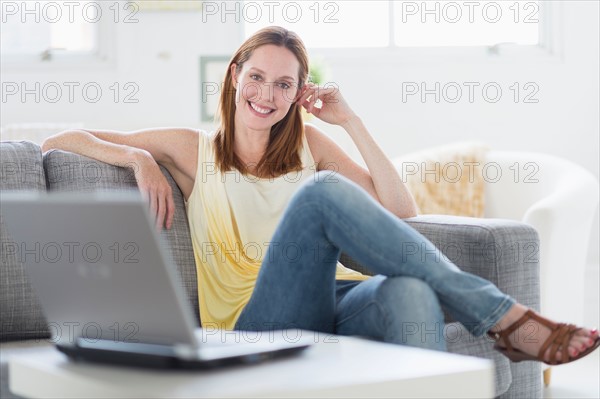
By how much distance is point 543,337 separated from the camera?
6.29 feet

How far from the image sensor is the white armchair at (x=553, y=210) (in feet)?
9.86

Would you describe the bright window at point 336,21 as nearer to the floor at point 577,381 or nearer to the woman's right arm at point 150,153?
the floor at point 577,381

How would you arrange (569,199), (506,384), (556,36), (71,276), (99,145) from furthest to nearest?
1. (556,36)
2. (569,199)
3. (99,145)
4. (506,384)
5. (71,276)

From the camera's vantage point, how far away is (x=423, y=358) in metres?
1.40

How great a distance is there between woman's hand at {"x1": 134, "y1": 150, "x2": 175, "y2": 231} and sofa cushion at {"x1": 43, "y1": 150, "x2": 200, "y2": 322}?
40 mm

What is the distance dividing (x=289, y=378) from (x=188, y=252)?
1.10 m

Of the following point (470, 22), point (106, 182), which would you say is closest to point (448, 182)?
point (470, 22)

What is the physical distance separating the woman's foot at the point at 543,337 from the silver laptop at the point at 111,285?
0.62 metres

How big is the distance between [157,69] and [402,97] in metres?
1.11

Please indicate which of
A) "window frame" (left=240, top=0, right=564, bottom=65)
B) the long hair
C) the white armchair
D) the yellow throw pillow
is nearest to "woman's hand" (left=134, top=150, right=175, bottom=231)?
the long hair

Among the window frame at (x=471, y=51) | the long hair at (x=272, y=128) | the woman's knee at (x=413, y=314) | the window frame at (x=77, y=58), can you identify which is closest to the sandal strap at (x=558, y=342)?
the woman's knee at (x=413, y=314)

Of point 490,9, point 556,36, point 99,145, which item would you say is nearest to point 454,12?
point 490,9

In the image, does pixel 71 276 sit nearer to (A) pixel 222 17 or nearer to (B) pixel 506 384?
(B) pixel 506 384

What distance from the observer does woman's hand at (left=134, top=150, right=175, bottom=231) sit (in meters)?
2.26
